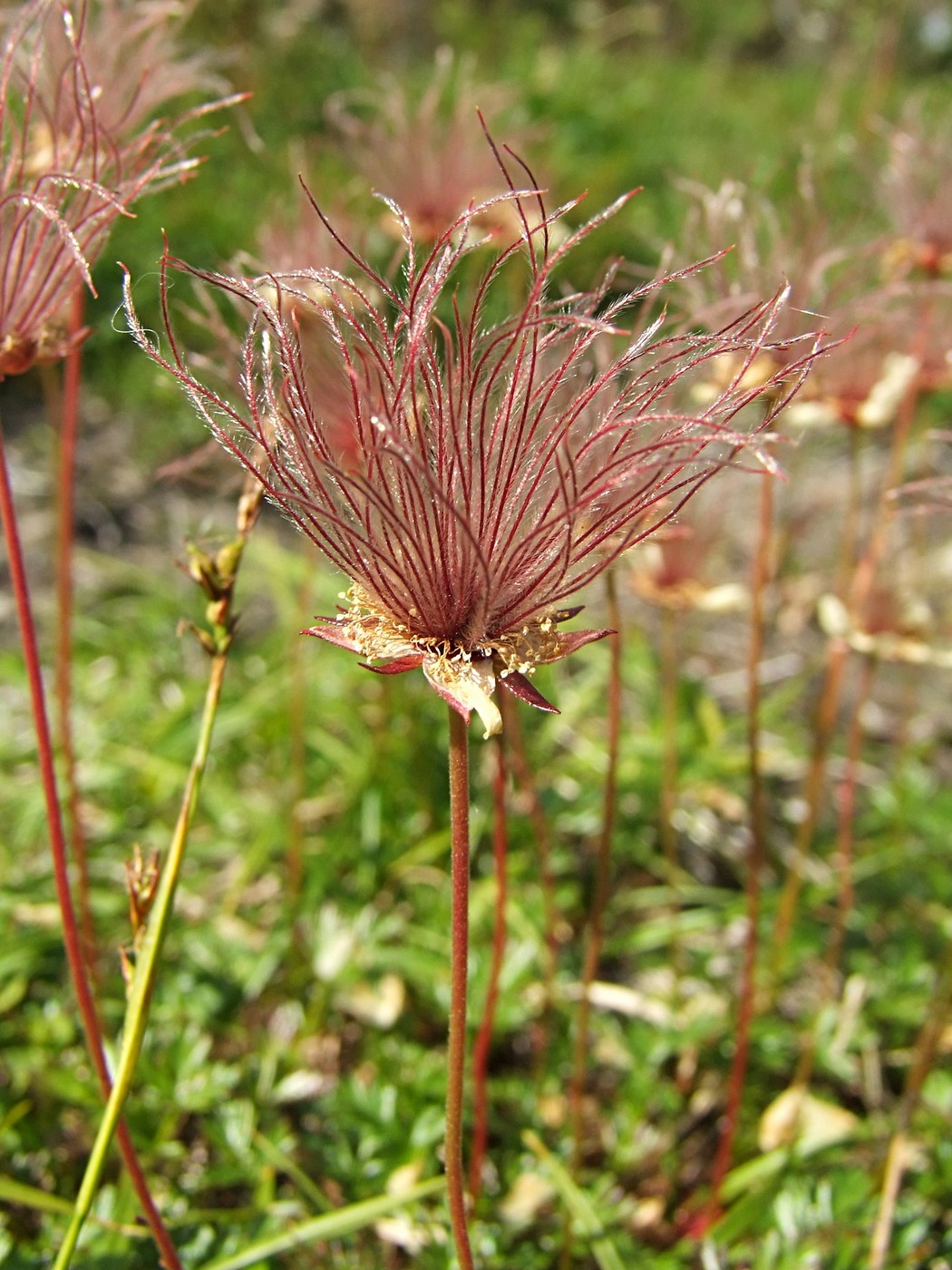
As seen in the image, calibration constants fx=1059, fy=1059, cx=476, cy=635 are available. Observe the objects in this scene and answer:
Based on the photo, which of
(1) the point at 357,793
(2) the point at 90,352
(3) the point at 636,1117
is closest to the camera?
(3) the point at 636,1117

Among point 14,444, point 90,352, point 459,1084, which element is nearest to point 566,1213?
point 459,1084

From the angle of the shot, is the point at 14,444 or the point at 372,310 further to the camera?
the point at 14,444

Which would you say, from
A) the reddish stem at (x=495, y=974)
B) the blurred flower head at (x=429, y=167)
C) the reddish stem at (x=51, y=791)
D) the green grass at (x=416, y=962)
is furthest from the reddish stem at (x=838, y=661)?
the reddish stem at (x=51, y=791)

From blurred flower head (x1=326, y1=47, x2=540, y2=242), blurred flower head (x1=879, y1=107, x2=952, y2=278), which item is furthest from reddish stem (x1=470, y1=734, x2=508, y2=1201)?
blurred flower head (x1=326, y1=47, x2=540, y2=242)

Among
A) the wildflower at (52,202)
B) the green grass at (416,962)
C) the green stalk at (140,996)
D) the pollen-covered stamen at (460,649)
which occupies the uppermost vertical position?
the wildflower at (52,202)

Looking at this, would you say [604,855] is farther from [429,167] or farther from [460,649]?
[429,167]

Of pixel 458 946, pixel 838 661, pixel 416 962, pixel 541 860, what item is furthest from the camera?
pixel 416 962

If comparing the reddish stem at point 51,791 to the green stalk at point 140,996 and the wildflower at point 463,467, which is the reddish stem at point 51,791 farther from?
the wildflower at point 463,467

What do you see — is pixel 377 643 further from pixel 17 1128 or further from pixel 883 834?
pixel 883 834

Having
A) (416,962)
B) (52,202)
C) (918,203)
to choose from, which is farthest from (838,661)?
(52,202)
